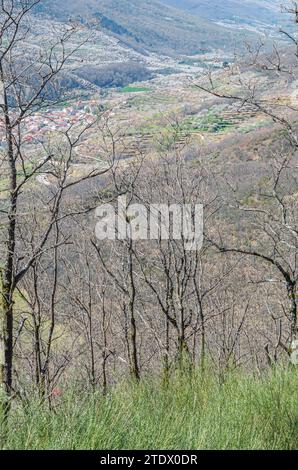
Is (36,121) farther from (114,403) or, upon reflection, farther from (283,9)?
(114,403)

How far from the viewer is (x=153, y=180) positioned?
8695 mm

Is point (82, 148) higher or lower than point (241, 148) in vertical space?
lower

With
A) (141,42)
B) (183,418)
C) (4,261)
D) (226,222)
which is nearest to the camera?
(183,418)

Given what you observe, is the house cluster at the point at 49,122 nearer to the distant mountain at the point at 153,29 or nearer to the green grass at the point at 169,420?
A: the green grass at the point at 169,420

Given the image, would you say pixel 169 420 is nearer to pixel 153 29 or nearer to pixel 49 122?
pixel 49 122

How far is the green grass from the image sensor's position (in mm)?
2502

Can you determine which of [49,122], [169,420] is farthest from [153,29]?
[169,420]

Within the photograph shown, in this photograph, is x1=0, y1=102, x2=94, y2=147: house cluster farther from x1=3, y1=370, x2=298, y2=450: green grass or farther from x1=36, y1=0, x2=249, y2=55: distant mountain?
x1=36, y1=0, x2=249, y2=55: distant mountain

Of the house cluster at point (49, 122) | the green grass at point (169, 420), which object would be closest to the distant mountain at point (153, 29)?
the house cluster at point (49, 122)

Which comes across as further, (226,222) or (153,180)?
(226,222)

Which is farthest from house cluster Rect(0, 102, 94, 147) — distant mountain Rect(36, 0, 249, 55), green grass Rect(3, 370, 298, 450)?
distant mountain Rect(36, 0, 249, 55)

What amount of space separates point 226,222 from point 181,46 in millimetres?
113956
